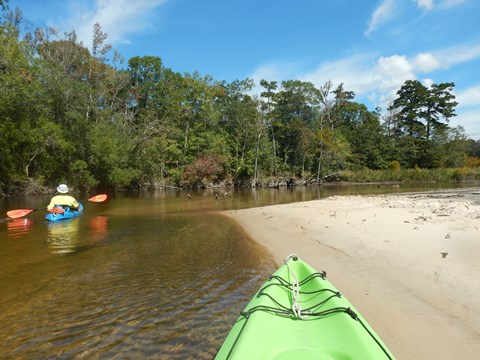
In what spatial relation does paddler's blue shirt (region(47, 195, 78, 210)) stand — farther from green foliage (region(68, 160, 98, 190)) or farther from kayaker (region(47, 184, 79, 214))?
green foliage (region(68, 160, 98, 190))

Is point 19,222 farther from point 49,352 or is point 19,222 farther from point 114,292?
point 49,352

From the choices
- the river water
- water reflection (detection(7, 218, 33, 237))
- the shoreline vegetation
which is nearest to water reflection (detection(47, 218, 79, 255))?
the river water

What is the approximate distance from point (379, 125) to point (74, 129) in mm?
50538

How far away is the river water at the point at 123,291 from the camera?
385 cm

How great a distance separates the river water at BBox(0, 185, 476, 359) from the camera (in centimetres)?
385

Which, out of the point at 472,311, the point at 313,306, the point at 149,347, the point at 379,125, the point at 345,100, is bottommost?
the point at 149,347

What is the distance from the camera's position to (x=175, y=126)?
140 ft

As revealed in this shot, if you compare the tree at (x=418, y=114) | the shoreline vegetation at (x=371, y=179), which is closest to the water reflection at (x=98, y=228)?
the shoreline vegetation at (x=371, y=179)

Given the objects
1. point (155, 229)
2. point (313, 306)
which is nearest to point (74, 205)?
point (155, 229)

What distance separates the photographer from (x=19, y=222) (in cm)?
1279

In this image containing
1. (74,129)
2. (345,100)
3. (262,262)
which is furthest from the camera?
(345,100)

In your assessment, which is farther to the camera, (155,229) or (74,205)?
(74,205)

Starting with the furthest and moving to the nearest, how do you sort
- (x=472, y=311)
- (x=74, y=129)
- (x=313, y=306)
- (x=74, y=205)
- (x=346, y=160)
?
(x=346, y=160), (x=74, y=129), (x=74, y=205), (x=472, y=311), (x=313, y=306)

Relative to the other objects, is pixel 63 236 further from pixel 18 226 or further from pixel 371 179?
pixel 371 179
